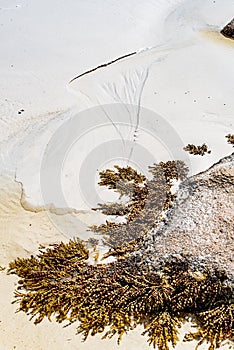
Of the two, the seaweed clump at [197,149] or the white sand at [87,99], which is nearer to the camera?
the white sand at [87,99]

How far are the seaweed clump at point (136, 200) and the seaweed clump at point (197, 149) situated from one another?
35cm

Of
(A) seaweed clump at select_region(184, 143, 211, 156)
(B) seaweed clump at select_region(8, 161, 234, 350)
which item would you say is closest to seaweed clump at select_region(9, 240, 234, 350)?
(B) seaweed clump at select_region(8, 161, 234, 350)

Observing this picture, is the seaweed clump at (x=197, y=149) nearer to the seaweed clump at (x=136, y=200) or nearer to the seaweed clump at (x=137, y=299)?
the seaweed clump at (x=136, y=200)

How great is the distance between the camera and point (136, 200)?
A: 19.0ft

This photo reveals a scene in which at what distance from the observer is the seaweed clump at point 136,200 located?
5.32 m

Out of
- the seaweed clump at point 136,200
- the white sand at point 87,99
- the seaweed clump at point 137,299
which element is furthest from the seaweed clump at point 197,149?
the seaweed clump at point 137,299

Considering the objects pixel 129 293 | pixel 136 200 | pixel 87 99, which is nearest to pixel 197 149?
pixel 136 200

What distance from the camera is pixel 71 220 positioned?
224 inches

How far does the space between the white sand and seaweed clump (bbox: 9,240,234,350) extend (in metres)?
0.17

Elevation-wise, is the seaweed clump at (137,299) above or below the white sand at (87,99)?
below

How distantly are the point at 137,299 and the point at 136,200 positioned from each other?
160cm

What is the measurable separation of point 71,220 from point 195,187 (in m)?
1.77

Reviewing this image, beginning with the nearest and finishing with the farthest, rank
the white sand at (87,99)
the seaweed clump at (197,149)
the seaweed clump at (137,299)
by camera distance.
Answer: the seaweed clump at (137,299) < the white sand at (87,99) < the seaweed clump at (197,149)

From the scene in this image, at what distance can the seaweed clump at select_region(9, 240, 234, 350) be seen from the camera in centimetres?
439
